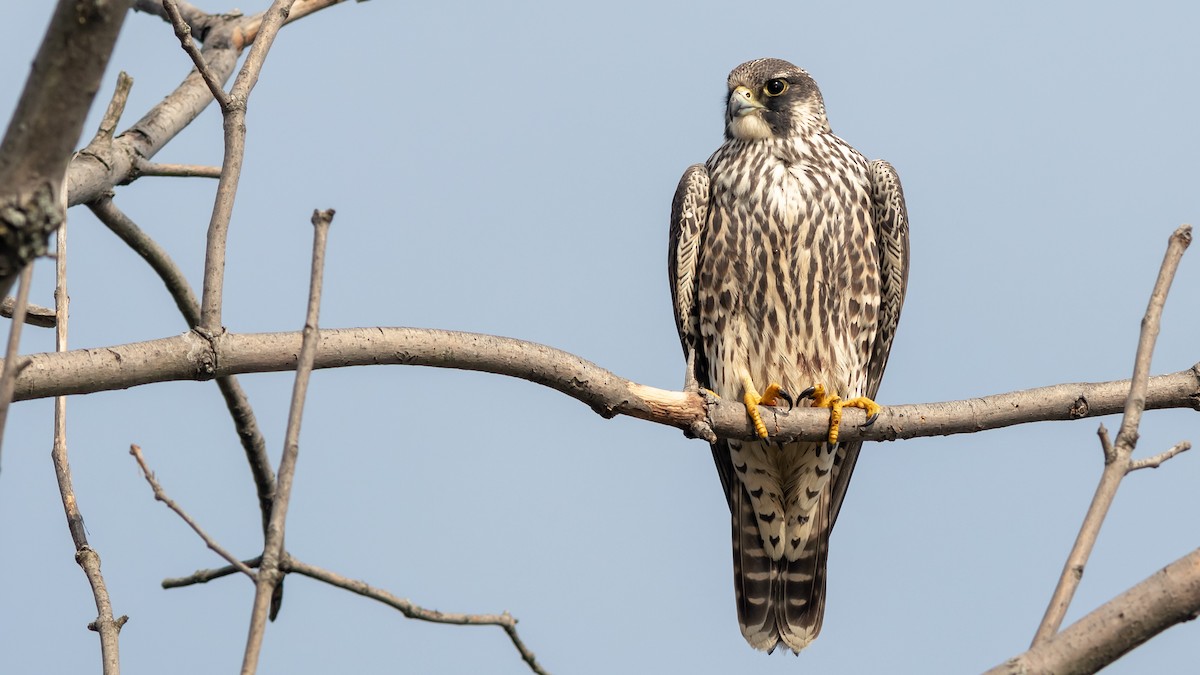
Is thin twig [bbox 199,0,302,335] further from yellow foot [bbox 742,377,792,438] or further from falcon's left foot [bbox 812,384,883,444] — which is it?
falcon's left foot [bbox 812,384,883,444]

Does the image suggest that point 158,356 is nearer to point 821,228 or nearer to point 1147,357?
point 1147,357

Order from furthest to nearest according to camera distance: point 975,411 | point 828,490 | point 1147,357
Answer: point 828,490, point 975,411, point 1147,357

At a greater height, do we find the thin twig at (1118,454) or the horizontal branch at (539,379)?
the horizontal branch at (539,379)

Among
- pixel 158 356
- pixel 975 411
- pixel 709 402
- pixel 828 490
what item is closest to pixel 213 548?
pixel 158 356

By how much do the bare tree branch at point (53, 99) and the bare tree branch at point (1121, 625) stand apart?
1466 millimetres

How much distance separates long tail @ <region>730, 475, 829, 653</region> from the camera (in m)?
6.00

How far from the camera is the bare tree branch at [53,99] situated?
56.7 inches

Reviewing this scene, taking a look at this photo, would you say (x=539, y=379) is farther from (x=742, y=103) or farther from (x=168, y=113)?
(x=742, y=103)

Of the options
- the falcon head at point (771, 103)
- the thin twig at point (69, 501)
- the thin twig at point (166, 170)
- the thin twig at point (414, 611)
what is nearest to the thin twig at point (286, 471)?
the thin twig at point (414, 611)

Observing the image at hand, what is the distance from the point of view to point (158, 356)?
10.1 ft

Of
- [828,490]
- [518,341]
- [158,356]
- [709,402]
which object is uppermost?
[828,490]

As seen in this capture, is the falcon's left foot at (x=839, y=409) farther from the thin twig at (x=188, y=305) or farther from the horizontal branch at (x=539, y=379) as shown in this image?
the thin twig at (x=188, y=305)

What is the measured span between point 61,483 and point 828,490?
3.96 meters

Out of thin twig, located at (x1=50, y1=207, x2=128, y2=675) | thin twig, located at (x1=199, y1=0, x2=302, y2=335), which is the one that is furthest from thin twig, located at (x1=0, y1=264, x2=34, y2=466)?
thin twig, located at (x1=199, y1=0, x2=302, y2=335)
